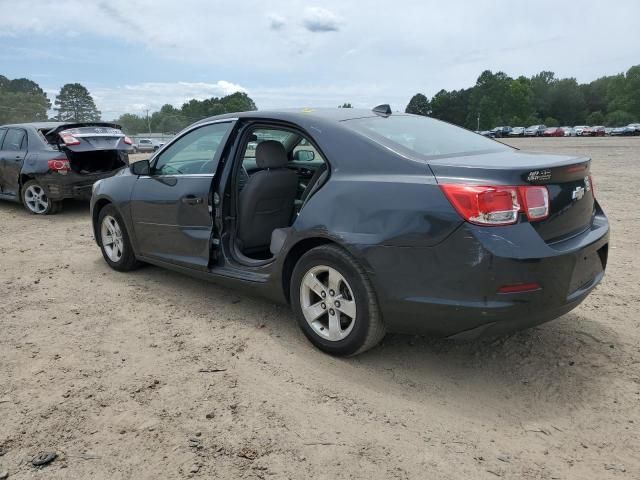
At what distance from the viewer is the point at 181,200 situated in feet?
14.6

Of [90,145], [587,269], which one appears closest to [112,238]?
[90,145]

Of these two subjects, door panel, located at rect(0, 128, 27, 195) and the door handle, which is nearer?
the door handle

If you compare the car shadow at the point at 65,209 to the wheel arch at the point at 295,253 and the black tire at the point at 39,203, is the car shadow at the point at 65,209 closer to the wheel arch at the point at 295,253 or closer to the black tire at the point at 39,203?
the black tire at the point at 39,203

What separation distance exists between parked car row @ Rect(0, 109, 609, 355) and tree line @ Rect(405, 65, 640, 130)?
93079mm

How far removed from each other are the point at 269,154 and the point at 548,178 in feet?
7.34

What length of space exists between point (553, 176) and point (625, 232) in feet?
14.6

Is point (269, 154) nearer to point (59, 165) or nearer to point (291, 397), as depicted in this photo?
point (291, 397)

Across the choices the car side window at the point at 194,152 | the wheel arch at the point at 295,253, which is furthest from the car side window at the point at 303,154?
the wheel arch at the point at 295,253

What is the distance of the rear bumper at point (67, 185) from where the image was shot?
8.73m

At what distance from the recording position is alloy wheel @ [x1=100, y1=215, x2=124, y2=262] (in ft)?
17.6

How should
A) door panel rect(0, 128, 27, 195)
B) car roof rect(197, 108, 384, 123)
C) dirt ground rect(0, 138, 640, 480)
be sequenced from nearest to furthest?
dirt ground rect(0, 138, 640, 480) → car roof rect(197, 108, 384, 123) → door panel rect(0, 128, 27, 195)

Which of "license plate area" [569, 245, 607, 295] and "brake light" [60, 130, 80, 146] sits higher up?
"brake light" [60, 130, 80, 146]

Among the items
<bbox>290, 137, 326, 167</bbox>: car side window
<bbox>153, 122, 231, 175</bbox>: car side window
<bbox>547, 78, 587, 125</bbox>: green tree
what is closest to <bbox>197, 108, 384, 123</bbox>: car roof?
<bbox>153, 122, 231, 175</bbox>: car side window

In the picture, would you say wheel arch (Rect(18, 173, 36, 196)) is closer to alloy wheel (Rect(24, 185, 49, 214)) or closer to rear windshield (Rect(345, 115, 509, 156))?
alloy wheel (Rect(24, 185, 49, 214))
